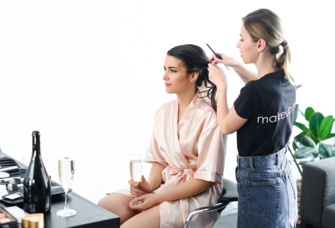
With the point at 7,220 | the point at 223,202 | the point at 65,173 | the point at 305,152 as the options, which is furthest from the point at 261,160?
the point at 305,152

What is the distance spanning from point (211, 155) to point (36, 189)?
0.93 m

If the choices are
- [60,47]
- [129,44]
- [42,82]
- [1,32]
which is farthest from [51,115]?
[129,44]

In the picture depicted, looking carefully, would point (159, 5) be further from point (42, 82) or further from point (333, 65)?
point (333, 65)

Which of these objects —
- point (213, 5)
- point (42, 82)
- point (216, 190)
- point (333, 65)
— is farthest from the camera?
point (333, 65)

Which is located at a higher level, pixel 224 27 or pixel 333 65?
pixel 224 27

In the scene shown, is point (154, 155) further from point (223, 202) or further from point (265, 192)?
point (265, 192)

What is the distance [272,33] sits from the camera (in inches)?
60.2

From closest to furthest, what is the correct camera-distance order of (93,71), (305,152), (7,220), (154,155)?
(7,220) < (154,155) < (93,71) < (305,152)

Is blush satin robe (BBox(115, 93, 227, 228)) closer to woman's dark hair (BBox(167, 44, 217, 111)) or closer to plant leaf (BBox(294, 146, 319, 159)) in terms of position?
woman's dark hair (BBox(167, 44, 217, 111))

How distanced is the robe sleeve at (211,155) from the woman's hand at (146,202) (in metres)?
0.24

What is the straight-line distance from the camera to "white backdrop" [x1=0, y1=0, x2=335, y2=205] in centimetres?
241

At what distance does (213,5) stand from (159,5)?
0.58m

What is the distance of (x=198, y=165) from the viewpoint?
1.82 meters

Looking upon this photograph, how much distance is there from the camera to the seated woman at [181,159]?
1.72 meters
